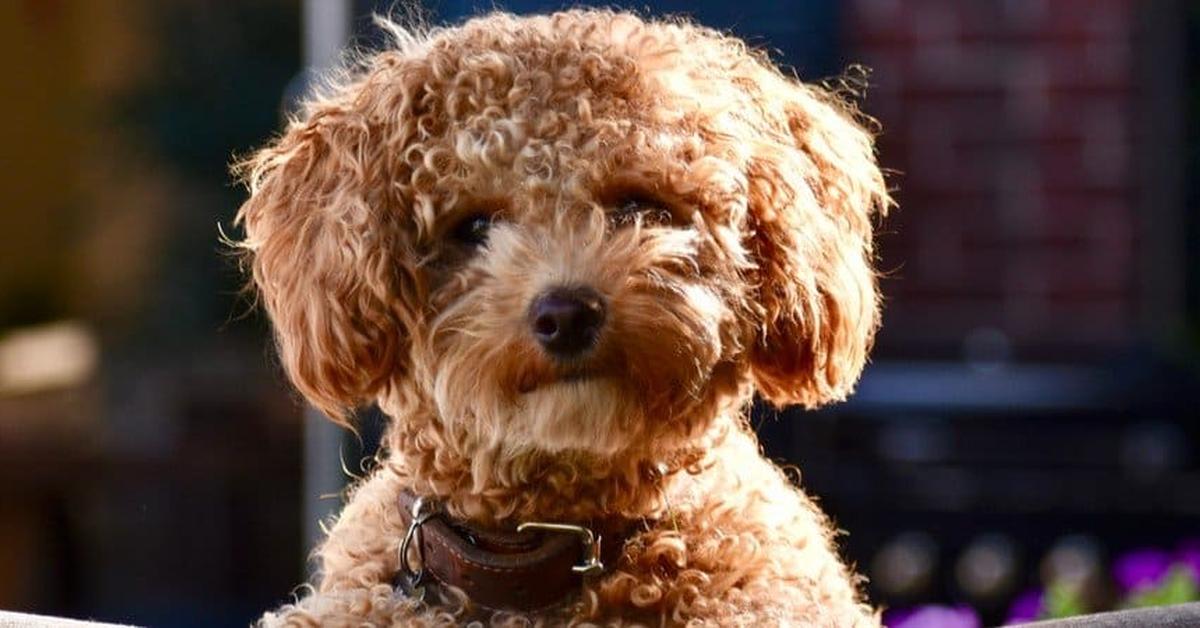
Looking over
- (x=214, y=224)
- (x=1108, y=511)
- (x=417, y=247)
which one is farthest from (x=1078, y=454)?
(x=417, y=247)

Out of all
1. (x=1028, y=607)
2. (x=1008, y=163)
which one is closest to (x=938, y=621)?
(x=1028, y=607)

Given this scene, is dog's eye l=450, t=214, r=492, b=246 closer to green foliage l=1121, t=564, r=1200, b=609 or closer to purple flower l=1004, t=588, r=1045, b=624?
green foliage l=1121, t=564, r=1200, b=609

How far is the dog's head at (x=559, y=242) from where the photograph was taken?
2297 mm

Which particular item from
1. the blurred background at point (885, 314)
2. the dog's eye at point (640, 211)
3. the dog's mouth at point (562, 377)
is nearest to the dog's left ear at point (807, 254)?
the dog's eye at point (640, 211)

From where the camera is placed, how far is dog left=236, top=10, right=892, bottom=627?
2311 millimetres

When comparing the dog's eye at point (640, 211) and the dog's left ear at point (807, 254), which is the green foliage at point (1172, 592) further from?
the dog's eye at point (640, 211)

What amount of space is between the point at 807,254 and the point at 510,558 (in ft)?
1.89

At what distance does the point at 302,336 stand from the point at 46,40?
11.1 ft

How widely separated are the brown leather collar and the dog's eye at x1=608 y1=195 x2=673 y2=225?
38cm

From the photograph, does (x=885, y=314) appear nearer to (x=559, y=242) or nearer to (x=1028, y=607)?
(x=1028, y=607)

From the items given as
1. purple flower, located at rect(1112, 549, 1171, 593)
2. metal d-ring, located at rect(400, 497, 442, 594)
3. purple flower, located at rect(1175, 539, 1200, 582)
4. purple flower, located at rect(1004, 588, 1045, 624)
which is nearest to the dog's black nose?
metal d-ring, located at rect(400, 497, 442, 594)

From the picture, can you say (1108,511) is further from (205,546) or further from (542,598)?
(542,598)

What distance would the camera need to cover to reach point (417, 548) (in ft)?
7.93

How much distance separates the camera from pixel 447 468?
8.05ft
